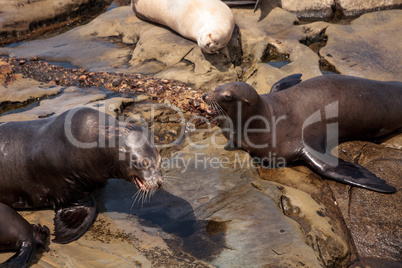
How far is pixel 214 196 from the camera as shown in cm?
468

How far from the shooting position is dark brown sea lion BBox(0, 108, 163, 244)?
4113 mm

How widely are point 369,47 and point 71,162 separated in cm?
690

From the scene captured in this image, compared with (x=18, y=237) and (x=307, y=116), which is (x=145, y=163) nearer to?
(x=18, y=237)

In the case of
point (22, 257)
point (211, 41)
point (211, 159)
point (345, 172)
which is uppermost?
point (211, 41)

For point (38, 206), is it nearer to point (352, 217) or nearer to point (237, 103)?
point (237, 103)

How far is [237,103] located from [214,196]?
1.50 m

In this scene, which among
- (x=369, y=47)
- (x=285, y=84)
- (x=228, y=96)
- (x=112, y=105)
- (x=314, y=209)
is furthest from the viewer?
(x=369, y=47)

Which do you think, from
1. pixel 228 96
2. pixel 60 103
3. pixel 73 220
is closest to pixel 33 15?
pixel 60 103

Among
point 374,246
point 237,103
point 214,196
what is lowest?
point 374,246

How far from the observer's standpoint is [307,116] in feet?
19.1

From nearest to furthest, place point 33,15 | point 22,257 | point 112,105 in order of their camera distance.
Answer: point 22,257 < point 112,105 < point 33,15

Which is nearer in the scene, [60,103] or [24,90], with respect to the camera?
[60,103]

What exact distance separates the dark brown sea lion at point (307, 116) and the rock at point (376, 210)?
0.48m

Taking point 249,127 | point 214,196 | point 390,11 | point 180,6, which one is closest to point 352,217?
point 214,196
